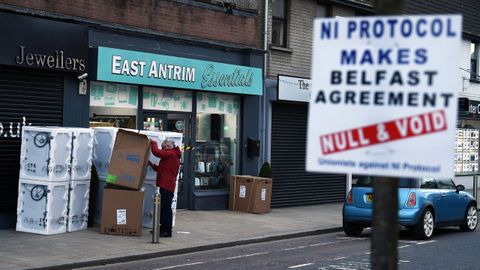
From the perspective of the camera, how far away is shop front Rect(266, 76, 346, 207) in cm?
1928

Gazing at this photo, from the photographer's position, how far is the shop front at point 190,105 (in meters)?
15.1

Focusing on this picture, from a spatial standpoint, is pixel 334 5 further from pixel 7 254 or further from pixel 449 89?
pixel 449 89

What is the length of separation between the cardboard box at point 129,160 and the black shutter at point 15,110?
2003 mm

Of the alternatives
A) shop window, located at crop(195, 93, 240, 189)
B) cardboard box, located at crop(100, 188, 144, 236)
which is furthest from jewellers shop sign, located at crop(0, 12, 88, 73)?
shop window, located at crop(195, 93, 240, 189)

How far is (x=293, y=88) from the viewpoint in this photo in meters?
19.4

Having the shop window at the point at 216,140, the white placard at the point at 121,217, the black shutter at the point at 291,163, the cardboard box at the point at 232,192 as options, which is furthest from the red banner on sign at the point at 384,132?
the black shutter at the point at 291,163

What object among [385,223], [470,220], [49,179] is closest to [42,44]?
[49,179]

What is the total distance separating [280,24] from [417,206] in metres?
8.08

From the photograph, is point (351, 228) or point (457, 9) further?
point (457, 9)

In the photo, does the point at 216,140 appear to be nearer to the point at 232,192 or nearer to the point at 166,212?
the point at 232,192

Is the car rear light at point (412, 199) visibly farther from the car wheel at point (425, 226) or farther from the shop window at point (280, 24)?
the shop window at point (280, 24)

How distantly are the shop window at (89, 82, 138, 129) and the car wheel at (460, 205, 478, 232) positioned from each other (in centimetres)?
770

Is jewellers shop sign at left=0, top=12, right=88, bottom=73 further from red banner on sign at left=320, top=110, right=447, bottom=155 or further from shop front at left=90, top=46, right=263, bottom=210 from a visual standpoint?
red banner on sign at left=320, top=110, right=447, bottom=155

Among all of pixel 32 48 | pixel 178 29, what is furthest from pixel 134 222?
pixel 178 29
